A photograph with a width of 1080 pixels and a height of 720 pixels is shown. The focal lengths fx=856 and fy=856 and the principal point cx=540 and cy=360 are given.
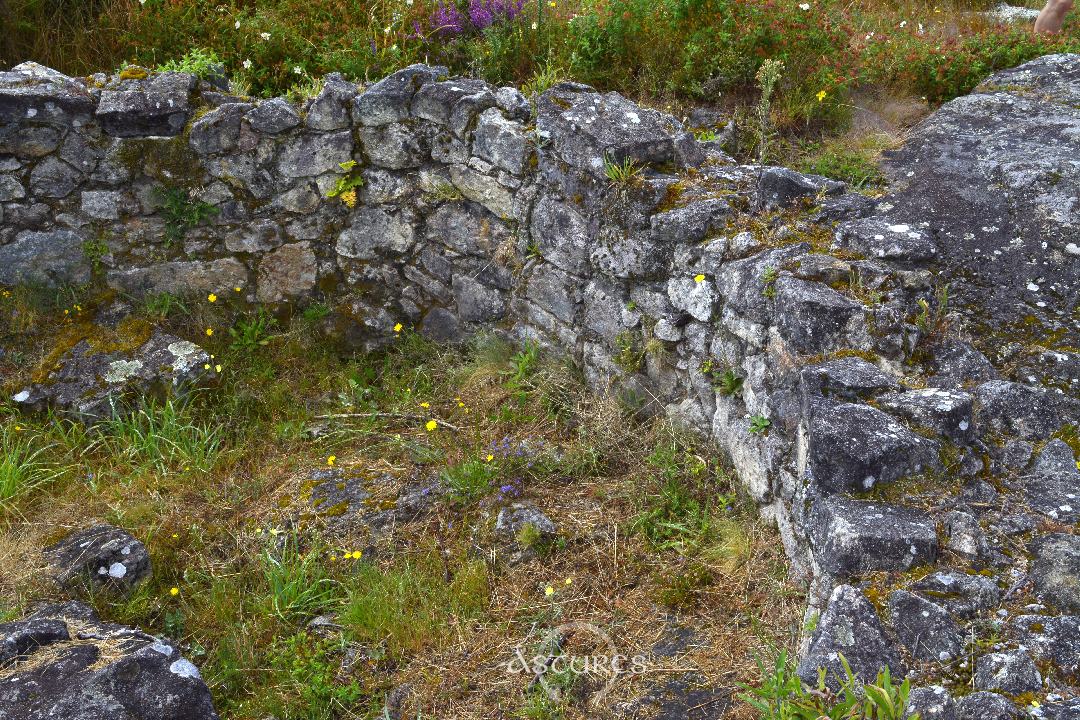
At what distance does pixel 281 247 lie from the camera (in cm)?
548

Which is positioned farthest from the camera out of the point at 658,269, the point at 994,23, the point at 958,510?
the point at 994,23

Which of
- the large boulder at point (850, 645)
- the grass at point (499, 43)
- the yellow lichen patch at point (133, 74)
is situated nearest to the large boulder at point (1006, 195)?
the grass at point (499, 43)

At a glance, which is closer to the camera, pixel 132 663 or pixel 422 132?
pixel 132 663

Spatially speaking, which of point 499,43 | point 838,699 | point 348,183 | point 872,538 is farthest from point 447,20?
point 838,699

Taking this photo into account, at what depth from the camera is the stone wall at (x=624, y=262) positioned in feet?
10.1

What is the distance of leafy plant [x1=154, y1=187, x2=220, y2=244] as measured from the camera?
526 centimetres

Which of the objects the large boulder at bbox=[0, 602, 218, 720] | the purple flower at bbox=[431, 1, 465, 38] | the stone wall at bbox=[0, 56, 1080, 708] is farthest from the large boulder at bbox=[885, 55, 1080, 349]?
the large boulder at bbox=[0, 602, 218, 720]

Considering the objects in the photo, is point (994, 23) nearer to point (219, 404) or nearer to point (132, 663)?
point (219, 404)

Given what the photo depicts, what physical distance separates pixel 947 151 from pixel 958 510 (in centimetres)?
363

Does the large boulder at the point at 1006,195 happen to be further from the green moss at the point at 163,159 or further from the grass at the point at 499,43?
Answer: the green moss at the point at 163,159

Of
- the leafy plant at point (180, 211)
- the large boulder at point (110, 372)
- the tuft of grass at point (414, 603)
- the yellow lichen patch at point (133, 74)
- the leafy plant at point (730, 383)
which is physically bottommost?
the tuft of grass at point (414, 603)

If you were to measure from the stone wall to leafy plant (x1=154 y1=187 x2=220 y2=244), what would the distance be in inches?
0.6

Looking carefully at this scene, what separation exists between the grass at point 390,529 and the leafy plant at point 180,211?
43 cm

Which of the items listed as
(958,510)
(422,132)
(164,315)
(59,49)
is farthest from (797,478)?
(59,49)
